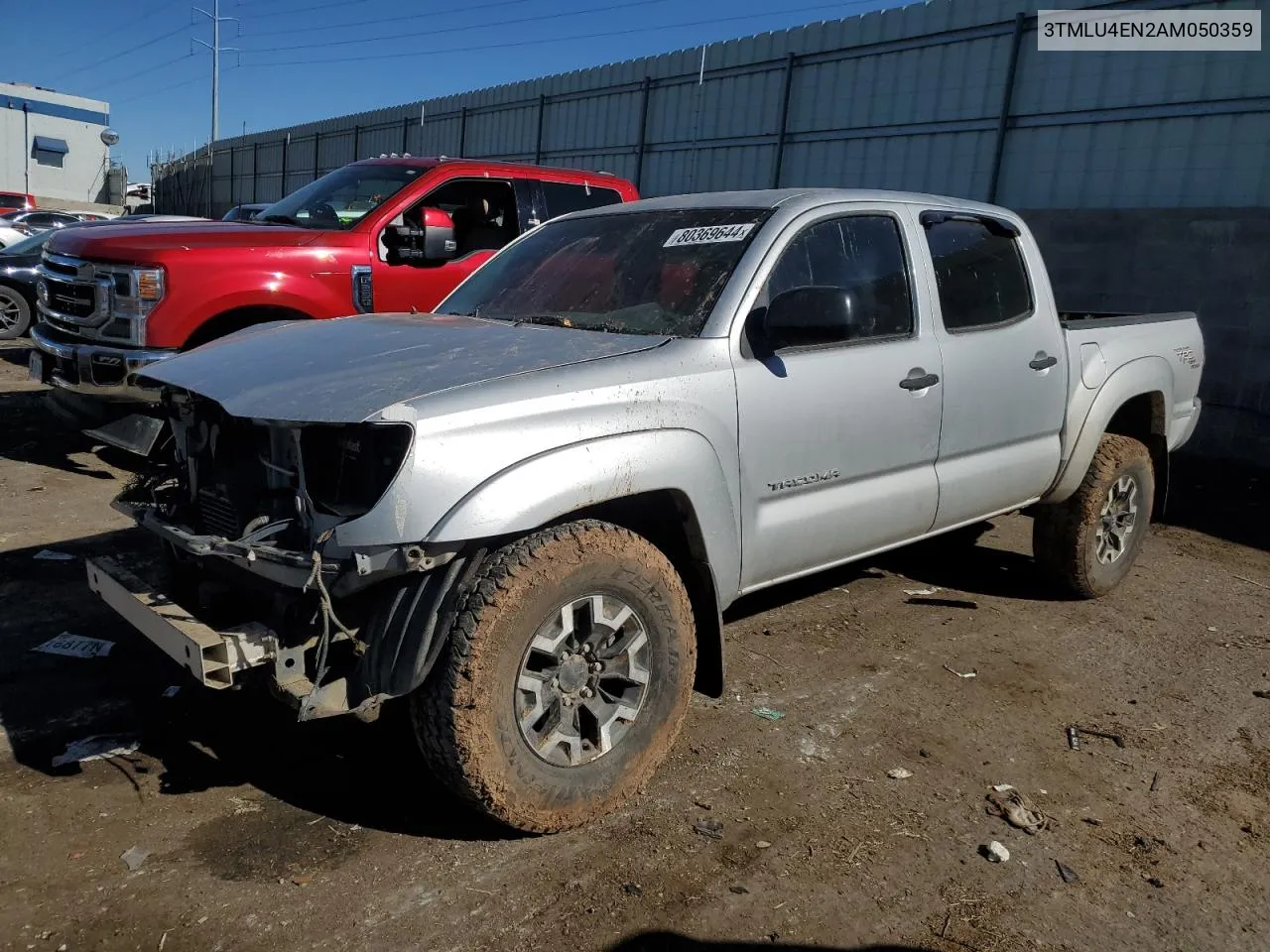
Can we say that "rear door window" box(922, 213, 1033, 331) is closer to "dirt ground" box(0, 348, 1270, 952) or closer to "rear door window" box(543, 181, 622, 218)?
"dirt ground" box(0, 348, 1270, 952)

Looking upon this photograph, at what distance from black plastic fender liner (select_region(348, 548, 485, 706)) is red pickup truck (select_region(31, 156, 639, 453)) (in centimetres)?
338

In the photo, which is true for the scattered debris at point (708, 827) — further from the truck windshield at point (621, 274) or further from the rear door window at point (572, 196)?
the rear door window at point (572, 196)

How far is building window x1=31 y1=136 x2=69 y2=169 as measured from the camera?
43.3m

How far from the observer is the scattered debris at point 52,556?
4969 mm

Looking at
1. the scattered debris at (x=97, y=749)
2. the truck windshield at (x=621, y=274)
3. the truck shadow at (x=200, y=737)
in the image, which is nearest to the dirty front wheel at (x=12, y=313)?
the truck shadow at (x=200, y=737)

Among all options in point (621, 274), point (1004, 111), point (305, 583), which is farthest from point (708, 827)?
point (1004, 111)

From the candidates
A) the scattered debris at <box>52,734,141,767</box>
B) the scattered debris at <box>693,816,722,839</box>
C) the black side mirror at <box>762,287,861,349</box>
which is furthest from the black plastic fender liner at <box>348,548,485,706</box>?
the black side mirror at <box>762,287,861,349</box>

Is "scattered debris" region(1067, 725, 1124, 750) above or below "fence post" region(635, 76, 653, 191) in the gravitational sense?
below

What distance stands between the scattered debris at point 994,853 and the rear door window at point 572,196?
5.46 m

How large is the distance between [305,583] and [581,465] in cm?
80

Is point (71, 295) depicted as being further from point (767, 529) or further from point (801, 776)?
point (801, 776)

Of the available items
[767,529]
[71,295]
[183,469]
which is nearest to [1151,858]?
[767,529]

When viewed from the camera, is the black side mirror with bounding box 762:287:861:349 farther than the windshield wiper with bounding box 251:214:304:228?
No

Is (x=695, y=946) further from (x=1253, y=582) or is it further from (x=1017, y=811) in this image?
(x=1253, y=582)
